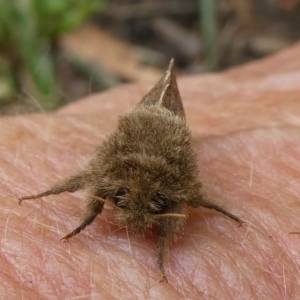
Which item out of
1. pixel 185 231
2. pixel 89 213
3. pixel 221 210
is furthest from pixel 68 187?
pixel 221 210

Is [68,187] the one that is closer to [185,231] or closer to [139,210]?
[139,210]

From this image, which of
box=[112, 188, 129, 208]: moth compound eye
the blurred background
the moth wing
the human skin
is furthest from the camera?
the blurred background

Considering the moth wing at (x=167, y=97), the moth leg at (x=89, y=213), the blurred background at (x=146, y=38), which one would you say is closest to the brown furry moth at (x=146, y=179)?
the moth leg at (x=89, y=213)

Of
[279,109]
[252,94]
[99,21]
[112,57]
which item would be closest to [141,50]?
[112,57]

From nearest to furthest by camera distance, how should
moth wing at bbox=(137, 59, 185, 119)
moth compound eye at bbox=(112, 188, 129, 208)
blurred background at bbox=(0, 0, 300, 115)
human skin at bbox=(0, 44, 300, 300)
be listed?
human skin at bbox=(0, 44, 300, 300)
moth compound eye at bbox=(112, 188, 129, 208)
moth wing at bbox=(137, 59, 185, 119)
blurred background at bbox=(0, 0, 300, 115)

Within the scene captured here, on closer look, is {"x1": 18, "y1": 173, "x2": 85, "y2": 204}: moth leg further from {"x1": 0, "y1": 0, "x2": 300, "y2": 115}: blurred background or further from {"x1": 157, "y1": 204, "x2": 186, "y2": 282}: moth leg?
{"x1": 0, "y1": 0, "x2": 300, "y2": 115}: blurred background

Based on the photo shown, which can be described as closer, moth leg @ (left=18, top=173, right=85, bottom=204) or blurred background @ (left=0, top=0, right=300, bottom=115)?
moth leg @ (left=18, top=173, right=85, bottom=204)

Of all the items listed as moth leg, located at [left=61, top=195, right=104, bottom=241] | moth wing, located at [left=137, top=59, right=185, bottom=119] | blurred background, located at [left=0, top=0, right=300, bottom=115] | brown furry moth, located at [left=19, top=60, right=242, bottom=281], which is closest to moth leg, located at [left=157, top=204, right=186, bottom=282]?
brown furry moth, located at [left=19, top=60, right=242, bottom=281]

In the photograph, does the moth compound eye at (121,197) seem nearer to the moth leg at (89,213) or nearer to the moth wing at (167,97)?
the moth leg at (89,213)
